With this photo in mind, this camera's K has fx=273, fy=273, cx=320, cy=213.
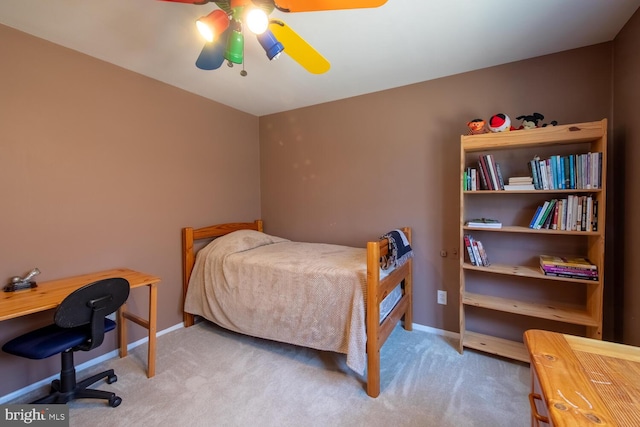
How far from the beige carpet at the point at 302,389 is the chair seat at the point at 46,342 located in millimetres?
454

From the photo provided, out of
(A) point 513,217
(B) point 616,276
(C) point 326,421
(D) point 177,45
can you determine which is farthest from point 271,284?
(B) point 616,276

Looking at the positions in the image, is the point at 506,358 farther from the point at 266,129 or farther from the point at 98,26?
the point at 98,26

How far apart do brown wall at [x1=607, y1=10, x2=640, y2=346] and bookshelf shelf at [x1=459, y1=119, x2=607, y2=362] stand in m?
0.15

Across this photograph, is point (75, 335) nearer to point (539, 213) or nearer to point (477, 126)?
point (477, 126)

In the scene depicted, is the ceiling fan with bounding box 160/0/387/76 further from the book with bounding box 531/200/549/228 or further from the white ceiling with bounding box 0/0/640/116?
the book with bounding box 531/200/549/228

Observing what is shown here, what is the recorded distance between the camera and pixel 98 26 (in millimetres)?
1774

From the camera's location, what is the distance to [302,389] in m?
1.86

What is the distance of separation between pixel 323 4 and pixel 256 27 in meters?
0.31

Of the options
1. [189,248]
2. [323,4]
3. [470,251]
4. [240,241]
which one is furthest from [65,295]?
[470,251]

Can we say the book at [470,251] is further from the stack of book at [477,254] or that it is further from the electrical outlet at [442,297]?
the electrical outlet at [442,297]

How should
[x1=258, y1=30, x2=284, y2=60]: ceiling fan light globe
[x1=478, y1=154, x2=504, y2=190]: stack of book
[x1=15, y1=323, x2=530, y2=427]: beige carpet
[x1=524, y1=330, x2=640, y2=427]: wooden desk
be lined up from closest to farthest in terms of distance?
[x1=524, y1=330, x2=640, y2=427]: wooden desk, [x1=258, y1=30, x2=284, y2=60]: ceiling fan light globe, [x1=15, y1=323, x2=530, y2=427]: beige carpet, [x1=478, y1=154, x2=504, y2=190]: stack of book

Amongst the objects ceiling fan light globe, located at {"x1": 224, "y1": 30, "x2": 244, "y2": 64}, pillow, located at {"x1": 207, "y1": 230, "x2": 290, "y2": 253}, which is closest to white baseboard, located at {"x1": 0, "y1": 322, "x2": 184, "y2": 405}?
pillow, located at {"x1": 207, "y1": 230, "x2": 290, "y2": 253}

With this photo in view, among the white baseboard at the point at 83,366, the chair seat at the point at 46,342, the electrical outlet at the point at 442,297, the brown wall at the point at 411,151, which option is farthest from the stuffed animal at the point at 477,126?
the white baseboard at the point at 83,366

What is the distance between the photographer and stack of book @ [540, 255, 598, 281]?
5.95 feet
